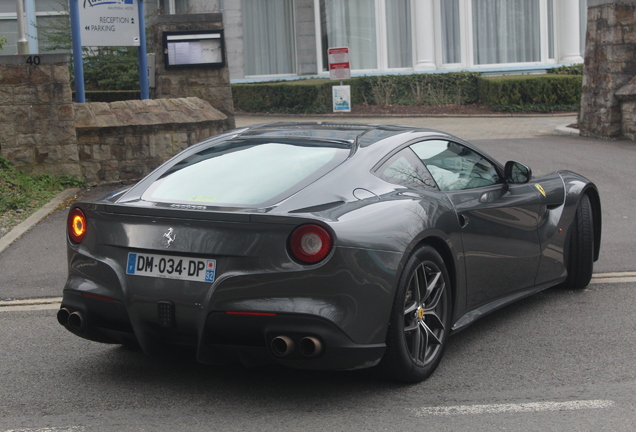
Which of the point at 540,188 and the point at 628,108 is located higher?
the point at 628,108

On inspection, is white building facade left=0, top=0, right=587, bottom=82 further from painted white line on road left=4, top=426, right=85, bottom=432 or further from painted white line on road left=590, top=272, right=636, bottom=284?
painted white line on road left=4, top=426, right=85, bottom=432

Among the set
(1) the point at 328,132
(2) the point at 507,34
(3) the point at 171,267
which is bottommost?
(3) the point at 171,267

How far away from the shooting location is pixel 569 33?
30188 mm

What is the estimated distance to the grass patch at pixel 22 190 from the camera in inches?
406

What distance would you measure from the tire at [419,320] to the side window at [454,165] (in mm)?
704

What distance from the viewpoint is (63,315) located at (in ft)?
14.9

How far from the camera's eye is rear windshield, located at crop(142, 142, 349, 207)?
4441mm

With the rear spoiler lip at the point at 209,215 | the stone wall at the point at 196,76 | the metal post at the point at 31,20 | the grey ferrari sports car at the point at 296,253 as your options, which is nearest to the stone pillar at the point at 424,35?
the metal post at the point at 31,20

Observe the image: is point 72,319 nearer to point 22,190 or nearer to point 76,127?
point 22,190

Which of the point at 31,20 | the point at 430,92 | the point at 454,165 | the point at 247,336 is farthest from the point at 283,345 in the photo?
the point at 31,20

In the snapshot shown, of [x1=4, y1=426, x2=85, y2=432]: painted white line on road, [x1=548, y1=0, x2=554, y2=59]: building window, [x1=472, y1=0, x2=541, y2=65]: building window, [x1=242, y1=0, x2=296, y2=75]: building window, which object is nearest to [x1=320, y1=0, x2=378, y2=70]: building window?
[x1=242, y1=0, x2=296, y2=75]: building window

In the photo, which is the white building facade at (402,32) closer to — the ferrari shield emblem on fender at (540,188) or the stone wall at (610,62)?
the stone wall at (610,62)

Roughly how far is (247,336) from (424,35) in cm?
2697

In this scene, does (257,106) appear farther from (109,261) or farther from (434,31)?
(109,261)
